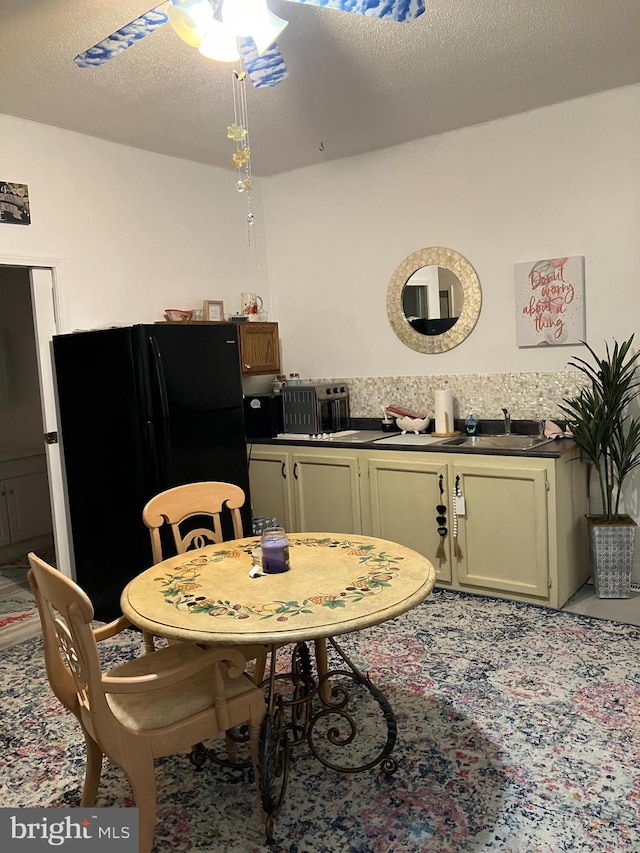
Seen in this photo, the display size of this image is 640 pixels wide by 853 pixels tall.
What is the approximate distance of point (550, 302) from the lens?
415 cm

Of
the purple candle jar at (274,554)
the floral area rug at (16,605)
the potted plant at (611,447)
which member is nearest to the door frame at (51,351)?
the floral area rug at (16,605)

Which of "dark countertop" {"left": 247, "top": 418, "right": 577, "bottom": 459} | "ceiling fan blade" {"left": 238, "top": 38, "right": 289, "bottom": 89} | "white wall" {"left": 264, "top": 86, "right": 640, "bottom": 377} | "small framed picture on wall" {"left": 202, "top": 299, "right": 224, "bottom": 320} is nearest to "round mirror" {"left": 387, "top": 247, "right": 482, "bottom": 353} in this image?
"white wall" {"left": 264, "top": 86, "right": 640, "bottom": 377}

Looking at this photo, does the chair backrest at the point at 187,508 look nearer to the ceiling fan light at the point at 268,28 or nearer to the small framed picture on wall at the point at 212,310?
the ceiling fan light at the point at 268,28

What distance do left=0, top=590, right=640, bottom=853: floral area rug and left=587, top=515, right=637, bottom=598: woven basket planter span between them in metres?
0.36

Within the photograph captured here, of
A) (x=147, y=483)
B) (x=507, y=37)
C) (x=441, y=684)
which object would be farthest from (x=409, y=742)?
(x=507, y=37)

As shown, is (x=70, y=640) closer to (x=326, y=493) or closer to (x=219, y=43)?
(x=219, y=43)

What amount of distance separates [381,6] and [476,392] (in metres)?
2.66

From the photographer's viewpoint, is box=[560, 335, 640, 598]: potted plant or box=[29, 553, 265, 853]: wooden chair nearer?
box=[29, 553, 265, 853]: wooden chair

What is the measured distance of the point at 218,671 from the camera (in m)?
2.03

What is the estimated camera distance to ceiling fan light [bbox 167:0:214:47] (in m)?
2.14

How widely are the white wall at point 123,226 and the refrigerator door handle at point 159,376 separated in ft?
2.52

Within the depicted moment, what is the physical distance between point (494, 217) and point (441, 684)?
2.80 metres

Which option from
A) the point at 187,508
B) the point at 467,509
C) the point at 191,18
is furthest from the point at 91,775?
the point at 467,509

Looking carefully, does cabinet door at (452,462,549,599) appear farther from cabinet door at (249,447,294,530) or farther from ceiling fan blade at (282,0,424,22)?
ceiling fan blade at (282,0,424,22)
